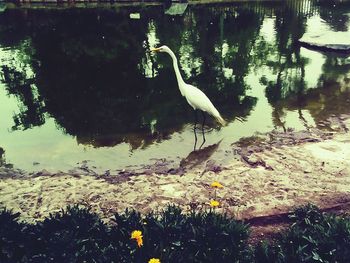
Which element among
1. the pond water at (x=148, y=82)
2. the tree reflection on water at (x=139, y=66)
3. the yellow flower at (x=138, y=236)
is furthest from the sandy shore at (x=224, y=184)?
the tree reflection on water at (x=139, y=66)

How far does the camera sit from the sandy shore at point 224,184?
579 centimetres

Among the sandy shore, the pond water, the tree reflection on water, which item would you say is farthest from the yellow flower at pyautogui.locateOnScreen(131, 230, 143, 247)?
the tree reflection on water

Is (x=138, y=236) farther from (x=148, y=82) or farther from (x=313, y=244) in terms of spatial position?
(x=148, y=82)

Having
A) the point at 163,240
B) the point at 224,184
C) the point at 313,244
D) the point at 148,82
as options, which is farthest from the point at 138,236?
the point at 148,82

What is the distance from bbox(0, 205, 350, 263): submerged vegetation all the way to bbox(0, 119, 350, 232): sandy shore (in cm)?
67

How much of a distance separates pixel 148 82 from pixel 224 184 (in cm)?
488

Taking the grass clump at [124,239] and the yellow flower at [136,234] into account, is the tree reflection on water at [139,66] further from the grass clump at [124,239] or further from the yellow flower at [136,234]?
the yellow flower at [136,234]

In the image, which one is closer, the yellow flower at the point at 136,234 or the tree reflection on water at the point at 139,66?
the yellow flower at the point at 136,234

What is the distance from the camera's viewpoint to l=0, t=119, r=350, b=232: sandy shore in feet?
19.0

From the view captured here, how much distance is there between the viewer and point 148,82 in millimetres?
10633

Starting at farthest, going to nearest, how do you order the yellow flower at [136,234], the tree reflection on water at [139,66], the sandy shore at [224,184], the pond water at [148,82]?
1. the tree reflection on water at [139,66]
2. the pond water at [148,82]
3. the sandy shore at [224,184]
4. the yellow flower at [136,234]

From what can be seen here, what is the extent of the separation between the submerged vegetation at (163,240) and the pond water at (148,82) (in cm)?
235

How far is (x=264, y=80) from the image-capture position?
1069 centimetres

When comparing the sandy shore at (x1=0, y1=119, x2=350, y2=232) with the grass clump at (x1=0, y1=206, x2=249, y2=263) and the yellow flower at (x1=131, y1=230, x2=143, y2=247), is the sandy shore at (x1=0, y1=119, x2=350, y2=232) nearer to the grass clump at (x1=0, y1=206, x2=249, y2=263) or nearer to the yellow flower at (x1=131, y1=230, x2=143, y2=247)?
the grass clump at (x1=0, y1=206, x2=249, y2=263)
